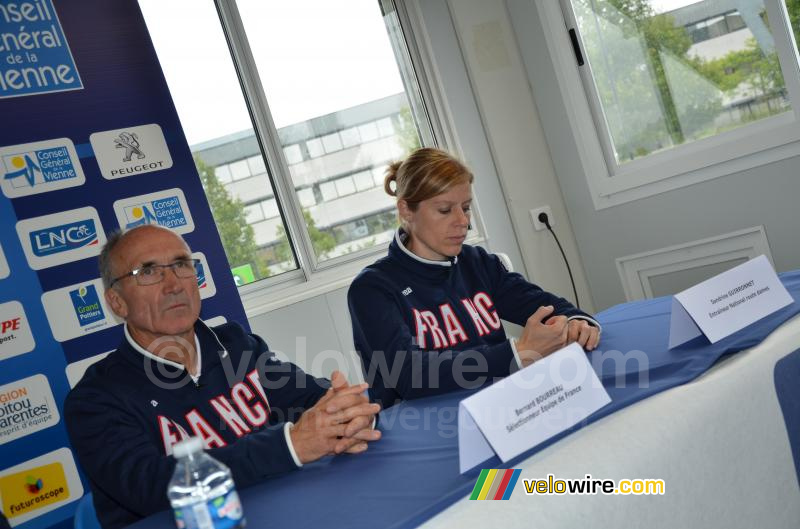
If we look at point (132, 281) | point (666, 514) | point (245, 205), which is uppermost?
point (245, 205)

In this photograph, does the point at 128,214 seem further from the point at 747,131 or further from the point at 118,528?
the point at 747,131

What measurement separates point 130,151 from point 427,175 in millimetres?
1125

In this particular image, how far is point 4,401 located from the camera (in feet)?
6.75

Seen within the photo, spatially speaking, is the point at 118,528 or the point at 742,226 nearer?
the point at 118,528

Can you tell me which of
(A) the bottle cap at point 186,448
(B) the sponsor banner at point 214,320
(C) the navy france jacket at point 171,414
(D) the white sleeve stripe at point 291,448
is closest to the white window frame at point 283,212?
(B) the sponsor banner at point 214,320

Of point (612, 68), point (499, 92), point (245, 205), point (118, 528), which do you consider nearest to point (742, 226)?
point (612, 68)

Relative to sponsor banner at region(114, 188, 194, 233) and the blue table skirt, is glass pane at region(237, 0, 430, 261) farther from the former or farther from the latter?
the blue table skirt

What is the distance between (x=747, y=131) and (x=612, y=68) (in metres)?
0.75

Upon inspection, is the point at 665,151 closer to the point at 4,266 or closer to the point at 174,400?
the point at 174,400

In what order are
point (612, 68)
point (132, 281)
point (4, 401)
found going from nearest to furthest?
point (132, 281) < point (4, 401) < point (612, 68)

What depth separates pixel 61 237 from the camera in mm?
2250

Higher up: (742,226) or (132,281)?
(132,281)

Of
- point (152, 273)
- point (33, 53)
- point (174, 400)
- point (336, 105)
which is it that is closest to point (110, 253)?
point (152, 273)

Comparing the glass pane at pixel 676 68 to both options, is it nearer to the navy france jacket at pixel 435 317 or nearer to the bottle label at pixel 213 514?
the navy france jacket at pixel 435 317
